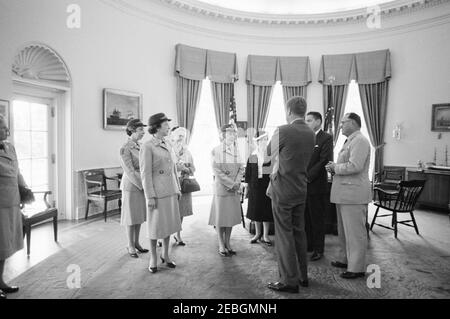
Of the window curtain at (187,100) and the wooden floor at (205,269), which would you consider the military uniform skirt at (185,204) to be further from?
the window curtain at (187,100)

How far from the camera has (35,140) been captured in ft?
18.3

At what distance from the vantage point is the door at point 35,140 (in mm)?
5280

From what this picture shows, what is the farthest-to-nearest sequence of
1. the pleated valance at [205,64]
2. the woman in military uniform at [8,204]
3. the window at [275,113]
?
the window at [275,113], the pleated valance at [205,64], the woman in military uniform at [8,204]

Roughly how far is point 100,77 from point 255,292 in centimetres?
525

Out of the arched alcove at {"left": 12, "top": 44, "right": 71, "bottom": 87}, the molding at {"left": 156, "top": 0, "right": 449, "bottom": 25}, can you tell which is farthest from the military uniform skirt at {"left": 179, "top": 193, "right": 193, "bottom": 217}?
the molding at {"left": 156, "top": 0, "right": 449, "bottom": 25}

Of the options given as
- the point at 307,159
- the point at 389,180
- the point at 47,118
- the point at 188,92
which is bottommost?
the point at 389,180

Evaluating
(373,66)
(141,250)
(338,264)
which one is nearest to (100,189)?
(141,250)

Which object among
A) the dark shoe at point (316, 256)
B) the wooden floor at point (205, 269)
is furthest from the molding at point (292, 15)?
the dark shoe at point (316, 256)

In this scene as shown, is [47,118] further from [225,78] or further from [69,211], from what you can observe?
[225,78]

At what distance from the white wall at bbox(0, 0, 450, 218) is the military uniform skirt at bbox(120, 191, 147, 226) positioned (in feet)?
8.25

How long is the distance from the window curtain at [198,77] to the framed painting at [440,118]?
496cm

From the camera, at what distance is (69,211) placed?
598 cm
